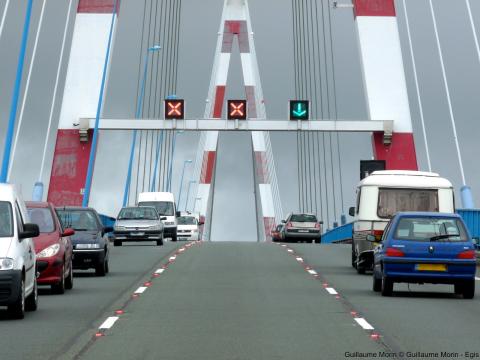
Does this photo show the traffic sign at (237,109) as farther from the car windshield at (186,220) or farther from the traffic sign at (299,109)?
the car windshield at (186,220)

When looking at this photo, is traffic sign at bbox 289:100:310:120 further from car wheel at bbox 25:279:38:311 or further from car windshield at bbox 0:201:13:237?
car windshield at bbox 0:201:13:237

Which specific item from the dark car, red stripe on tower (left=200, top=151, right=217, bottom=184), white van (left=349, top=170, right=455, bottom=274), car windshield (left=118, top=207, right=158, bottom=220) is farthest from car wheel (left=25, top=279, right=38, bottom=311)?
red stripe on tower (left=200, top=151, right=217, bottom=184)

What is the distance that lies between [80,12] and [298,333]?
45.0m

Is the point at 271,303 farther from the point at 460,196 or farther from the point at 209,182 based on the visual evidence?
the point at 209,182

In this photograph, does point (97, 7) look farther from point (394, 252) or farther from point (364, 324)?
point (364, 324)

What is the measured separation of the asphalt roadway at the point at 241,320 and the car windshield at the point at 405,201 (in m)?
2.18

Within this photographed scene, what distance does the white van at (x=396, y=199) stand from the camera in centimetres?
2997

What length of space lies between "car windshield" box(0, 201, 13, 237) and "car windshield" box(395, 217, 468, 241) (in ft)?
22.9

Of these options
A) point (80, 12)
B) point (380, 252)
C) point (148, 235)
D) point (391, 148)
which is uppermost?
point (80, 12)

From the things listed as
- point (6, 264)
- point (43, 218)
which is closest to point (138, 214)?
point (43, 218)

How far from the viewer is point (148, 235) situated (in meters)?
50.1

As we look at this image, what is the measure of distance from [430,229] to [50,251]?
20.4ft

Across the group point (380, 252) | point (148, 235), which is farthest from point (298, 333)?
point (148, 235)

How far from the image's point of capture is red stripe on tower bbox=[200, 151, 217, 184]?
85.2 meters
